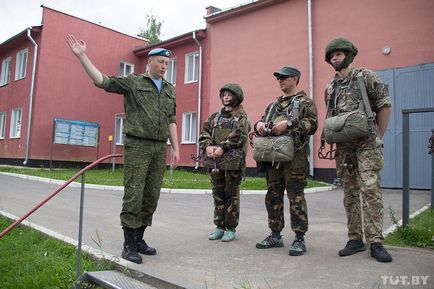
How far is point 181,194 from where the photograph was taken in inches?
417

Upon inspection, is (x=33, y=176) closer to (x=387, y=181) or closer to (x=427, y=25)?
(x=387, y=181)

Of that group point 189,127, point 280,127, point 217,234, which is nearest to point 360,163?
point 280,127

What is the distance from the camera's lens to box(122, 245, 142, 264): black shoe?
4094mm

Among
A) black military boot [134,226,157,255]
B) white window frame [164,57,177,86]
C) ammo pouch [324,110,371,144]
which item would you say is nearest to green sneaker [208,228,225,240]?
black military boot [134,226,157,255]

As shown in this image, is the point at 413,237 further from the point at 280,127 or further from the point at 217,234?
the point at 217,234

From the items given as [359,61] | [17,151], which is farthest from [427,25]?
[17,151]

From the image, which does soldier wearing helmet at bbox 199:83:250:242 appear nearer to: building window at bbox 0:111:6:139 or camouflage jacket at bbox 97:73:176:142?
camouflage jacket at bbox 97:73:176:142

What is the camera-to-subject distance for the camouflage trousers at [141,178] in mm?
4188

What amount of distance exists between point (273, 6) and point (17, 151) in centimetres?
1329

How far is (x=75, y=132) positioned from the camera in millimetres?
18609

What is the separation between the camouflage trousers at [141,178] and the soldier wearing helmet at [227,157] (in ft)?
2.74

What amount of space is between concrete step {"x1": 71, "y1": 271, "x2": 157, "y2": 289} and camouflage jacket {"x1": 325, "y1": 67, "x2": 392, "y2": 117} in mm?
2636

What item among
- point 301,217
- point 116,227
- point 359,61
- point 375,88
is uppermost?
point 359,61

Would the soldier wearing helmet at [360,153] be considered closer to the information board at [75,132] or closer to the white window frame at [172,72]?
the information board at [75,132]
